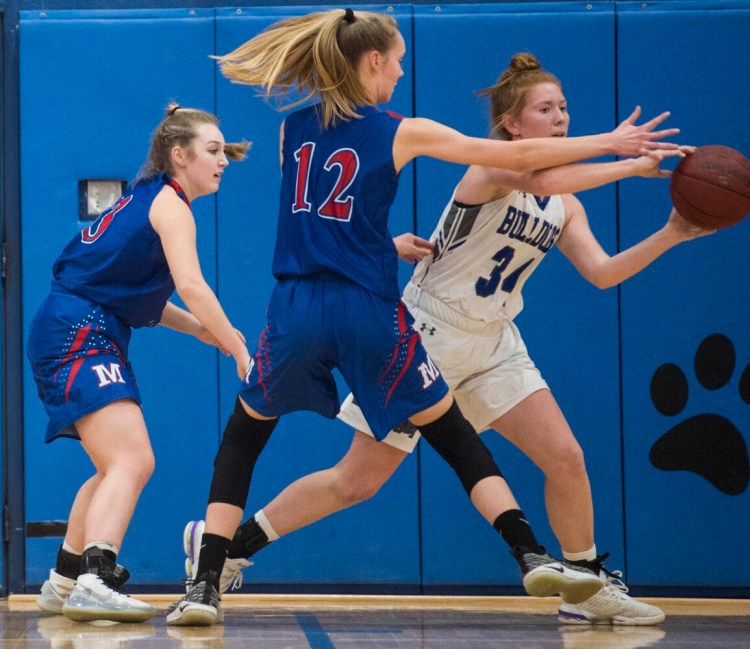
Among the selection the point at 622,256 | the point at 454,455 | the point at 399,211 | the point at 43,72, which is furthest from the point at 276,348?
the point at 43,72

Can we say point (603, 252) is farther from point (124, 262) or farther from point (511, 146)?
point (124, 262)

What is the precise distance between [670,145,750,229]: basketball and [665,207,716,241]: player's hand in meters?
0.03

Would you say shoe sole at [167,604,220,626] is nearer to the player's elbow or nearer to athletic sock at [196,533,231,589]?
athletic sock at [196,533,231,589]

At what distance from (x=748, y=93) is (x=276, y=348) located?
8.24ft

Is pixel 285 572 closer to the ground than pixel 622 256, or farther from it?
closer to the ground

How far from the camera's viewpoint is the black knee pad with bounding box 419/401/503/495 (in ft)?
10.6

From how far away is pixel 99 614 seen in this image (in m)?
3.42

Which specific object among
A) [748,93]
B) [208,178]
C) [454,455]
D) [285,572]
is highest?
[748,93]

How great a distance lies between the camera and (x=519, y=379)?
378cm

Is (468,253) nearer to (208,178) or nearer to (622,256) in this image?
(622,256)

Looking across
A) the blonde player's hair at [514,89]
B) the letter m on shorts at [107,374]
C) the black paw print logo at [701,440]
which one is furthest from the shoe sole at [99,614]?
the black paw print logo at [701,440]

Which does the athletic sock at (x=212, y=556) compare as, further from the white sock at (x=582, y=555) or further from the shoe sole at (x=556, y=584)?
the white sock at (x=582, y=555)

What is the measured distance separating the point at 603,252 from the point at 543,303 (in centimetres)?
91

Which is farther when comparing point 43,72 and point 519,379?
point 43,72
